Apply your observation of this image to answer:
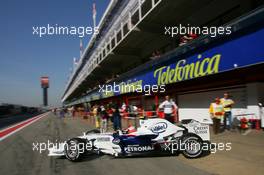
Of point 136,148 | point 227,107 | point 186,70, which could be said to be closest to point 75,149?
point 136,148

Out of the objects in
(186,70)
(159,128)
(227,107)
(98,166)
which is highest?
(186,70)

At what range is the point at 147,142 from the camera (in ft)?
21.9

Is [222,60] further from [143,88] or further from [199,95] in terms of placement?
[143,88]

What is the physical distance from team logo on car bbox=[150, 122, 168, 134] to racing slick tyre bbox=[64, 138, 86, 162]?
1843 mm

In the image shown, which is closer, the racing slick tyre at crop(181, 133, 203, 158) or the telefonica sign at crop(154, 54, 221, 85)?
the racing slick tyre at crop(181, 133, 203, 158)

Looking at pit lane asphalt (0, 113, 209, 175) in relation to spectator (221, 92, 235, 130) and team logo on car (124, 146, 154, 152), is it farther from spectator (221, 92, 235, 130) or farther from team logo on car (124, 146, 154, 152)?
spectator (221, 92, 235, 130)

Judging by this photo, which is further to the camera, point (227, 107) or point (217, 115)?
point (227, 107)

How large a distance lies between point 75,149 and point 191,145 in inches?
115

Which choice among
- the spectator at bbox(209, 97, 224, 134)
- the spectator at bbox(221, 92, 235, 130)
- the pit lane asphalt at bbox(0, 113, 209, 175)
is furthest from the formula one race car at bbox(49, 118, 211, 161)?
the spectator at bbox(221, 92, 235, 130)

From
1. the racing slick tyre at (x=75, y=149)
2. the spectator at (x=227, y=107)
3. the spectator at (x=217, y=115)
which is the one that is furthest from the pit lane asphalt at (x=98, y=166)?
the spectator at (x=227, y=107)

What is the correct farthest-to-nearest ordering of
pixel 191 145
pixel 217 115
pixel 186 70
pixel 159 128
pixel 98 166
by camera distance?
pixel 186 70
pixel 217 115
pixel 159 128
pixel 191 145
pixel 98 166

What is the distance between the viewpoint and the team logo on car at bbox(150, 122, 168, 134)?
6.90 m

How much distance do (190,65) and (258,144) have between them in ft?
16.0

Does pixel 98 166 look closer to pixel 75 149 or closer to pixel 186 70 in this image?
pixel 75 149
